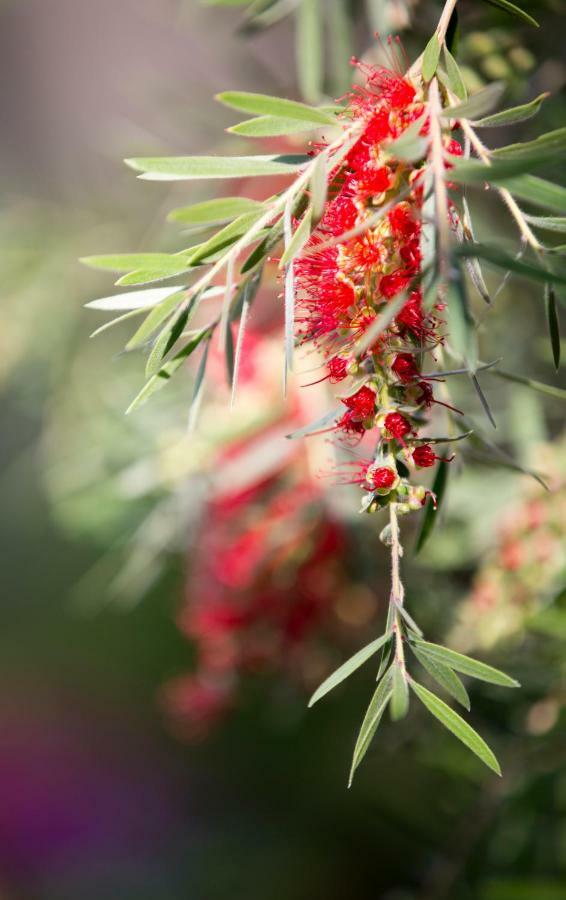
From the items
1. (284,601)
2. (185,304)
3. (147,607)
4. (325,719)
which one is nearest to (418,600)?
(284,601)

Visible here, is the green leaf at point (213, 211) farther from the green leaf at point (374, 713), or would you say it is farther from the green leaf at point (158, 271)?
the green leaf at point (374, 713)

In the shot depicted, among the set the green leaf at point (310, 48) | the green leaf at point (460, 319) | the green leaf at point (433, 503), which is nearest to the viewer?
the green leaf at point (460, 319)

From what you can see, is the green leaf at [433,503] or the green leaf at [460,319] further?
the green leaf at [433,503]

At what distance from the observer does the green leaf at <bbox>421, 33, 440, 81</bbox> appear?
0.77ft

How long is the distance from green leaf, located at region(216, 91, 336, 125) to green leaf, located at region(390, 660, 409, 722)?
15cm

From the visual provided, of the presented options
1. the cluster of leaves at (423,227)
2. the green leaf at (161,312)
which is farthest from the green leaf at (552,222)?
the green leaf at (161,312)

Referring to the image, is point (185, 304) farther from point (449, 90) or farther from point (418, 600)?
point (418, 600)

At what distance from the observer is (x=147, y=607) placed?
1.22 m

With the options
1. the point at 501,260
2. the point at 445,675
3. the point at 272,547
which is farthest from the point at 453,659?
the point at 272,547

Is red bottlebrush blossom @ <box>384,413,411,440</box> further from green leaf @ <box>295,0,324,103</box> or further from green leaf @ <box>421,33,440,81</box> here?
green leaf @ <box>295,0,324,103</box>

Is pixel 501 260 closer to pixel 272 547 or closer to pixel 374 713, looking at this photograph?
pixel 374 713

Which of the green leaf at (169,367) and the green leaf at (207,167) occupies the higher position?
the green leaf at (207,167)

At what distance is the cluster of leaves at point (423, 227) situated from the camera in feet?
0.68

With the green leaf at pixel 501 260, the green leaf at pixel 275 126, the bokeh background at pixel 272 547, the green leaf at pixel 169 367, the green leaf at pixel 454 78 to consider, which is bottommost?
the bokeh background at pixel 272 547
